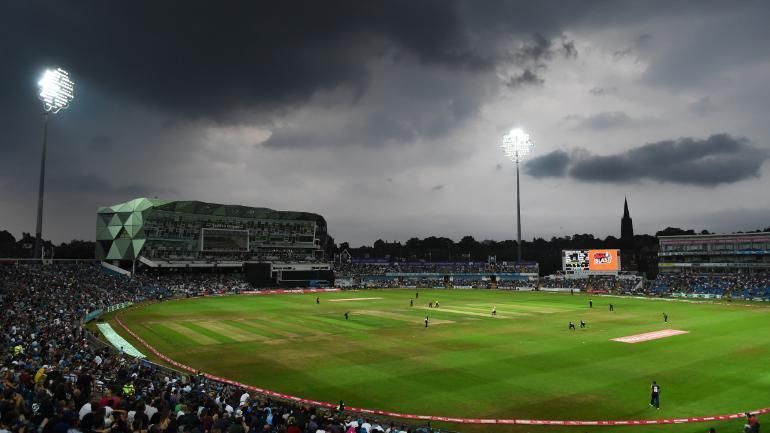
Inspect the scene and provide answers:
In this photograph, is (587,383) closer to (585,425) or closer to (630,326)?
(585,425)

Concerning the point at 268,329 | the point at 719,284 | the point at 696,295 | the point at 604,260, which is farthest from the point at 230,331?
the point at 719,284

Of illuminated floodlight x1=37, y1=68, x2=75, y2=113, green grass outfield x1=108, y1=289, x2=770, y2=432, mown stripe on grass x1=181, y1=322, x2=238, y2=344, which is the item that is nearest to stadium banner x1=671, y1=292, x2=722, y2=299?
green grass outfield x1=108, y1=289, x2=770, y2=432

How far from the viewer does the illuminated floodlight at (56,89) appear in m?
60.1

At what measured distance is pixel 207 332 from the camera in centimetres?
4256

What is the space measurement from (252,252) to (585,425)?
321ft

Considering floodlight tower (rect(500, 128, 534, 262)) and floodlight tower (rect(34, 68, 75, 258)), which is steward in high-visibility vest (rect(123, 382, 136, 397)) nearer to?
floodlight tower (rect(34, 68, 75, 258))

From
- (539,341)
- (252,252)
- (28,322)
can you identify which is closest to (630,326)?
(539,341)

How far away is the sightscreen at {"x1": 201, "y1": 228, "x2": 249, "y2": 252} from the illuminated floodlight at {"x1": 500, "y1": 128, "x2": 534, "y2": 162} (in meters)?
59.7

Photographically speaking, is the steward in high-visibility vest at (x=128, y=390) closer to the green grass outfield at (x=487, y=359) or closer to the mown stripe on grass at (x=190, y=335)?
the green grass outfield at (x=487, y=359)

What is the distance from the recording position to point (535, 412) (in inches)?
843

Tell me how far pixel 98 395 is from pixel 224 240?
94.9 metres

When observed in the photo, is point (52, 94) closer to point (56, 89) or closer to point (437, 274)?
point (56, 89)

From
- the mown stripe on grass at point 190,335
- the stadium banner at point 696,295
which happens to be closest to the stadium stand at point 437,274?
the stadium banner at point 696,295

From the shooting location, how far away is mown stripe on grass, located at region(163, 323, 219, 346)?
1492 inches
